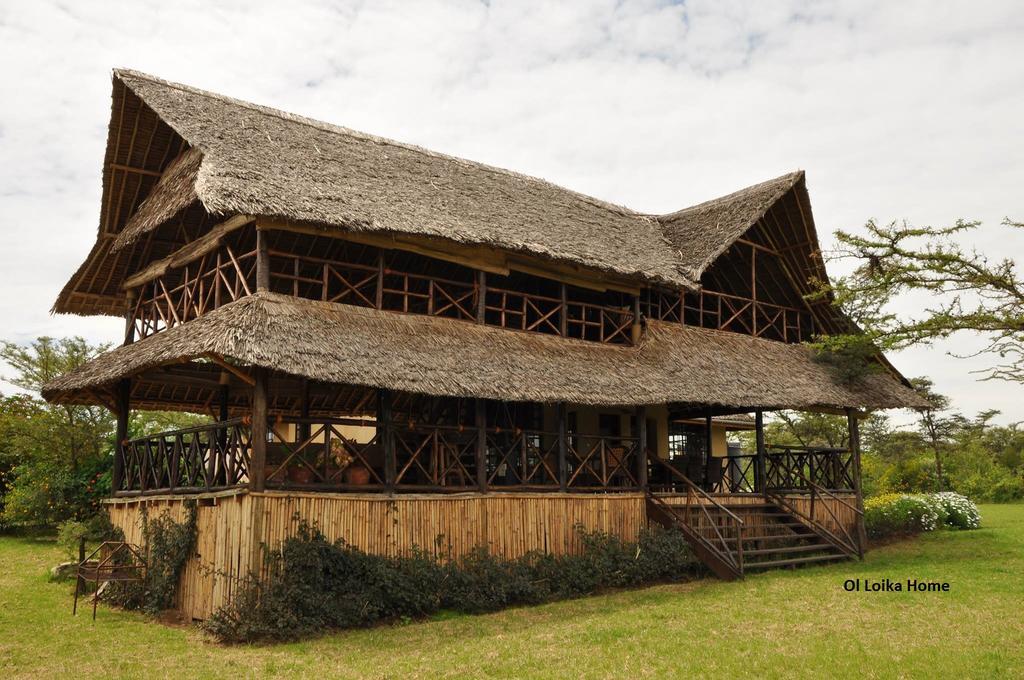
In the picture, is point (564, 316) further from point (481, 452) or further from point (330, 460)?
point (330, 460)

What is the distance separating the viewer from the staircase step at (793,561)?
16.5 metres

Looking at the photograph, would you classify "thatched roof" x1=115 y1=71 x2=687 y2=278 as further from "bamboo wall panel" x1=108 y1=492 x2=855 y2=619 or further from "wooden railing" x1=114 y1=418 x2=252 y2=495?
"bamboo wall panel" x1=108 y1=492 x2=855 y2=619

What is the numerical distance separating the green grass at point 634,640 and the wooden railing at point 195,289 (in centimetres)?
492

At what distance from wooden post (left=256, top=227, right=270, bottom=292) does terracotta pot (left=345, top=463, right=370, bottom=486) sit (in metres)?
2.94

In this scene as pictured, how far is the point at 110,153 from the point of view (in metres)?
17.3

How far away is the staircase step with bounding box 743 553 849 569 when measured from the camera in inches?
648

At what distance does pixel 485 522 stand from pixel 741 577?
4457 millimetres

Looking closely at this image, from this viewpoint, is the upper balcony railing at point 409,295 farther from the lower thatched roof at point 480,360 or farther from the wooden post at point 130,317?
the lower thatched roof at point 480,360

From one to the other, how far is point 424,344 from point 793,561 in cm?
794

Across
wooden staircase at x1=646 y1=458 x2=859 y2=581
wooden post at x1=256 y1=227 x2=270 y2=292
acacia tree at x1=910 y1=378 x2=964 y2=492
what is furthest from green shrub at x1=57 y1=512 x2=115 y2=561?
acacia tree at x1=910 y1=378 x2=964 y2=492

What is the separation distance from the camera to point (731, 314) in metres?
22.1

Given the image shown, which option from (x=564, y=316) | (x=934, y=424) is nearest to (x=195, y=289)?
(x=564, y=316)

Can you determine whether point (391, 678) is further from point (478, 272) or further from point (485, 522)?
point (478, 272)

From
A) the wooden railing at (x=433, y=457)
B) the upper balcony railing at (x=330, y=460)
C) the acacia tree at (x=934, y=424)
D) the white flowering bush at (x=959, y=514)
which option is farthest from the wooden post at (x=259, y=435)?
the acacia tree at (x=934, y=424)
